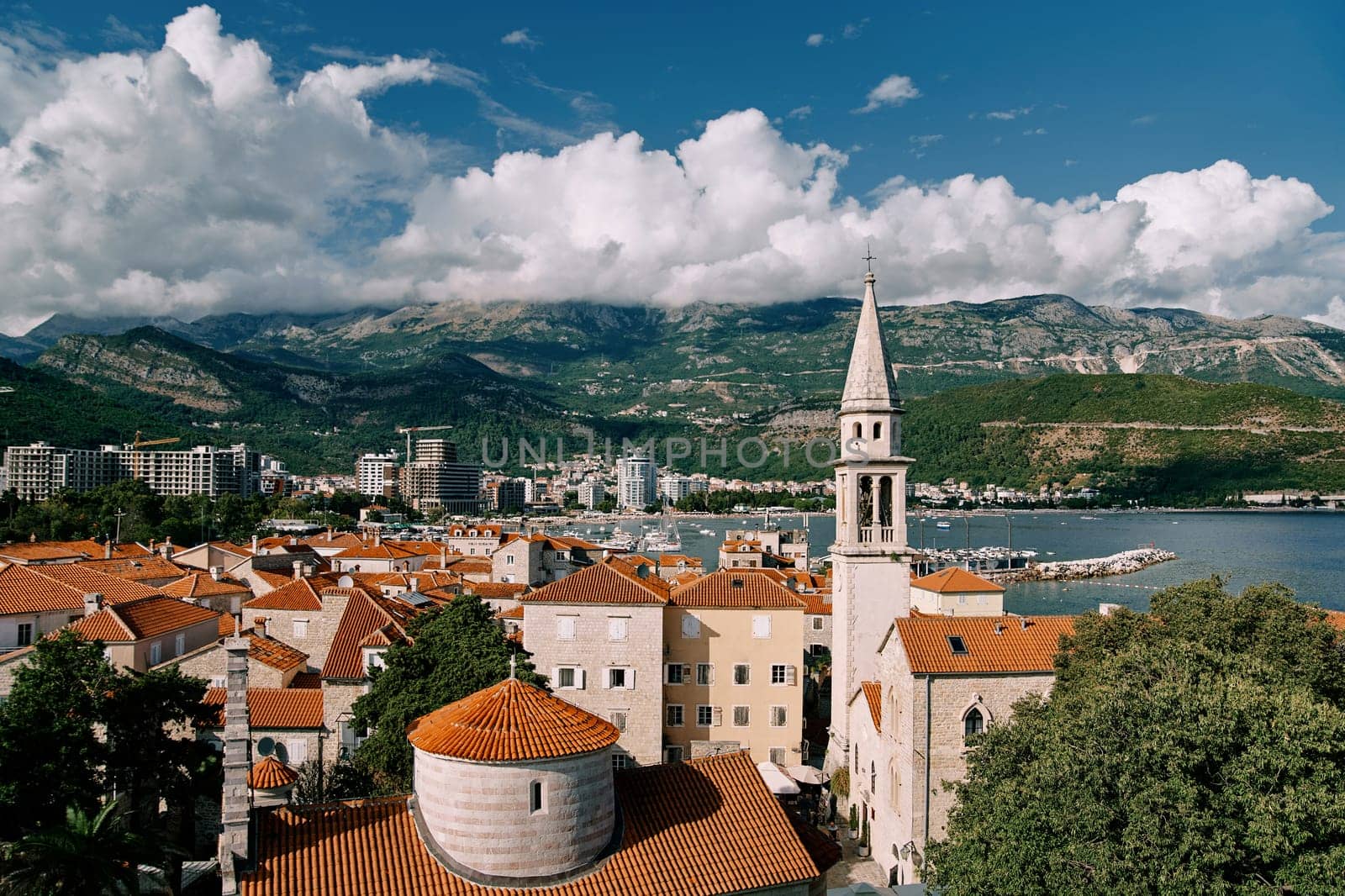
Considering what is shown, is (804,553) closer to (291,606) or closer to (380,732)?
(291,606)

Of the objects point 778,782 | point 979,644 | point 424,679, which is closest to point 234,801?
point 424,679

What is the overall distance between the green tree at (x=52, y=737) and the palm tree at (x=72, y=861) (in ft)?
7.43

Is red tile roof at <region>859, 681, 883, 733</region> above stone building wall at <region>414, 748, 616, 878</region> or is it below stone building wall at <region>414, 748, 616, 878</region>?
below

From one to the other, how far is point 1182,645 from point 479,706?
1227 centimetres

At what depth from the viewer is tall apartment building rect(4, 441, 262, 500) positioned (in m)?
126

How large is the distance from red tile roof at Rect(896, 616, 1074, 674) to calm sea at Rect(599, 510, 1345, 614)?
23.3 metres

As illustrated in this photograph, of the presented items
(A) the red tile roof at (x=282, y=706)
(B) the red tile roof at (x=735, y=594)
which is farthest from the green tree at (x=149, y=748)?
(B) the red tile roof at (x=735, y=594)

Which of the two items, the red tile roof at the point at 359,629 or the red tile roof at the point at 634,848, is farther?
the red tile roof at the point at 359,629

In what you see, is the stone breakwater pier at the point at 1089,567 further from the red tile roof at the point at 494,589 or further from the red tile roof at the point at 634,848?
the red tile roof at the point at 634,848

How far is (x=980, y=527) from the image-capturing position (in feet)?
567

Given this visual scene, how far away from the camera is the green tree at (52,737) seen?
49.4ft

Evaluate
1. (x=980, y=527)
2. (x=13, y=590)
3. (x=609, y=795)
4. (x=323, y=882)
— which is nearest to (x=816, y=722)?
(x=609, y=795)

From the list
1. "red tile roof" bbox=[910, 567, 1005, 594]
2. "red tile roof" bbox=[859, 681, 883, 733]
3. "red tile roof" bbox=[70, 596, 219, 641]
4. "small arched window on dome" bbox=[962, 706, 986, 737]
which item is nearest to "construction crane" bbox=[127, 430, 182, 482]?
"red tile roof" bbox=[70, 596, 219, 641]

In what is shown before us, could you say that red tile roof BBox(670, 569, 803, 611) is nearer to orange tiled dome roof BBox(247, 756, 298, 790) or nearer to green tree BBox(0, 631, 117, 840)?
orange tiled dome roof BBox(247, 756, 298, 790)
